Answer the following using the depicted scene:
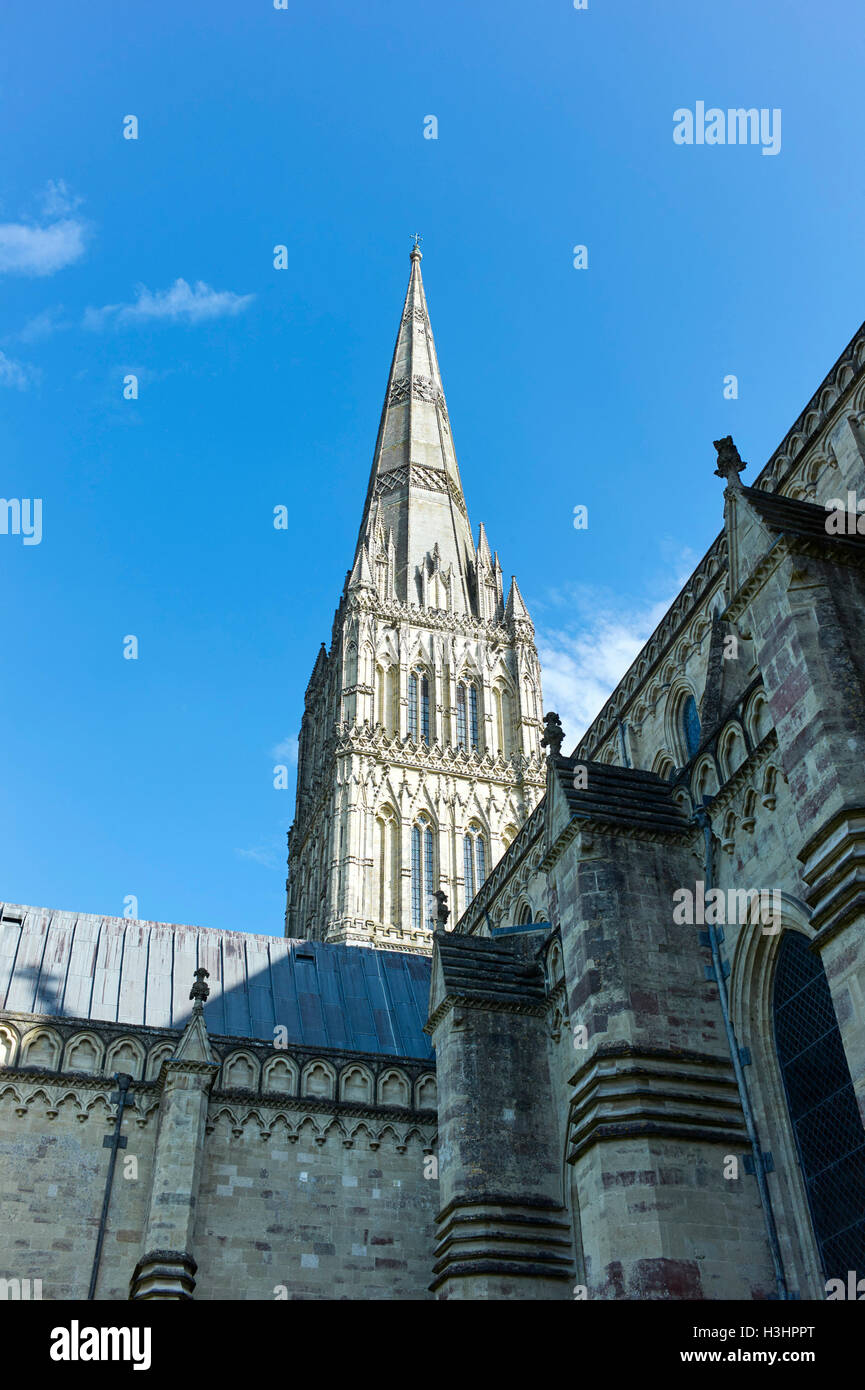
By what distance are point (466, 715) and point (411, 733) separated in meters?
2.47

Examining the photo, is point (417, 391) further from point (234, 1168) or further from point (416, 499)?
point (234, 1168)

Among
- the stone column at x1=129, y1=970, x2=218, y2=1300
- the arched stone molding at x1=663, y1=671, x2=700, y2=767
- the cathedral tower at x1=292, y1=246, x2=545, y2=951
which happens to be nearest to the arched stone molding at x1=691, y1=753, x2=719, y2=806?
the arched stone molding at x1=663, y1=671, x2=700, y2=767

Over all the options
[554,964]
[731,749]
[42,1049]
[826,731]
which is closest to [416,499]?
[42,1049]

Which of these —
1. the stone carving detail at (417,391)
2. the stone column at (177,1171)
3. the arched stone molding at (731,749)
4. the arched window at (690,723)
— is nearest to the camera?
the arched stone molding at (731,749)

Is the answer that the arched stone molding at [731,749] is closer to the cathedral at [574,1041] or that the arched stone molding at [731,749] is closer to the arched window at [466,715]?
the cathedral at [574,1041]

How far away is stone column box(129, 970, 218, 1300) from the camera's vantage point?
16.6 metres

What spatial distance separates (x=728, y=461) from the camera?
1289cm

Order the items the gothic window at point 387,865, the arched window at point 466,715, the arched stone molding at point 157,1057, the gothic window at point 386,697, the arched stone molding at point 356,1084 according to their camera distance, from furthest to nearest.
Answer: the arched window at point 466,715 < the gothic window at point 386,697 < the gothic window at point 387,865 < the arched stone molding at point 356,1084 < the arched stone molding at point 157,1057

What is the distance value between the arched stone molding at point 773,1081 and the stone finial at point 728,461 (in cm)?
450

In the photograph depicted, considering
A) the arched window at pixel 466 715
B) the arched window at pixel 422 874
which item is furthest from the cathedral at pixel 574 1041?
the arched window at pixel 466 715

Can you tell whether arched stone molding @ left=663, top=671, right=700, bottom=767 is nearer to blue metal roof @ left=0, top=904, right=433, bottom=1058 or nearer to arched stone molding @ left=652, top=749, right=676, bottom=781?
arched stone molding @ left=652, top=749, right=676, bottom=781

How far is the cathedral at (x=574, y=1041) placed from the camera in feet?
34.9

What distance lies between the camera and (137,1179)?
720 inches
